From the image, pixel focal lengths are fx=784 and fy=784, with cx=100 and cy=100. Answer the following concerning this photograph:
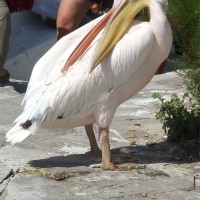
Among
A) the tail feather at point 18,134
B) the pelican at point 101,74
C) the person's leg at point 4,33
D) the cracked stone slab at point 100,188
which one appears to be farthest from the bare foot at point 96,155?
the person's leg at point 4,33

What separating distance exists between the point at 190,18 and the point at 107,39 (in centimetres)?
92

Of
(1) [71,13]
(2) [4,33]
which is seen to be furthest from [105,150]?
(2) [4,33]

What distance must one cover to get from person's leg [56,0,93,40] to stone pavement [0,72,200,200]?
944mm

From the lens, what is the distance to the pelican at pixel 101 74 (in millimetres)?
4555

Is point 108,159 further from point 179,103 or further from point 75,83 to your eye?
point 179,103

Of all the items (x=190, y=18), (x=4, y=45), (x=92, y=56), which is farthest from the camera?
(x=4, y=45)

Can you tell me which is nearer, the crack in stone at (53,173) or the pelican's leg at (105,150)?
the crack in stone at (53,173)

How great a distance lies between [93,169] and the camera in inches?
186

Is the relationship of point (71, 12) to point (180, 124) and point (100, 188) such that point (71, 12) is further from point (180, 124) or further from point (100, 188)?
point (100, 188)

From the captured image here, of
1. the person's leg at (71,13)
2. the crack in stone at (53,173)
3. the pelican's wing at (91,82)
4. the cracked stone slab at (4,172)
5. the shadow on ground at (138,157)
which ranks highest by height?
the pelican's wing at (91,82)

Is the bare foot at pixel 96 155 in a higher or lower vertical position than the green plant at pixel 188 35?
lower

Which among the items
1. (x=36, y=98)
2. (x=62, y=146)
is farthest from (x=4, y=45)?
(x=36, y=98)

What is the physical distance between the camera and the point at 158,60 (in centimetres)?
470

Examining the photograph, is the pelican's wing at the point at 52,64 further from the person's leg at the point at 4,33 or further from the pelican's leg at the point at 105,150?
the person's leg at the point at 4,33
